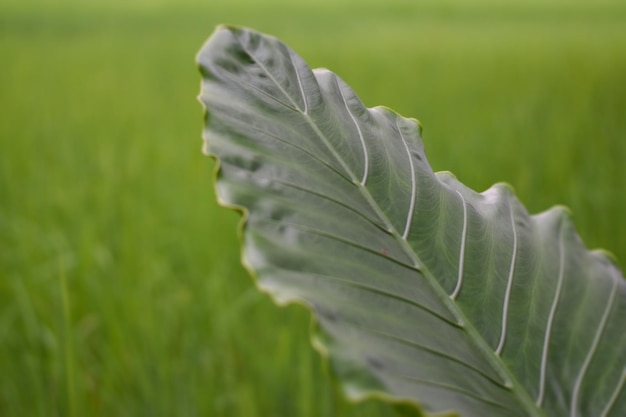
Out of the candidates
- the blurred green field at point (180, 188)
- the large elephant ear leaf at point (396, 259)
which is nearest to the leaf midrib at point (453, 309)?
the large elephant ear leaf at point (396, 259)

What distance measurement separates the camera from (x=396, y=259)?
0.74 ft

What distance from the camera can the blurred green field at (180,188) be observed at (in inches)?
38.9

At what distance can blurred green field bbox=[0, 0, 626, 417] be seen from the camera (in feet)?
3.24

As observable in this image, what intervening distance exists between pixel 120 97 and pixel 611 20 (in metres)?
2.39

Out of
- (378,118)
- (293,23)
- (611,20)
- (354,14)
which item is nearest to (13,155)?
(378,118)

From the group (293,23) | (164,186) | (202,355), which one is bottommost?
(202,355)

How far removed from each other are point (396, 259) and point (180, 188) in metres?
1.46

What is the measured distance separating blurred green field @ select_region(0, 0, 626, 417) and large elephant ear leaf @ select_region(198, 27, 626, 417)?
38cm

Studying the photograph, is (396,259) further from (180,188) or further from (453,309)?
(180,188)

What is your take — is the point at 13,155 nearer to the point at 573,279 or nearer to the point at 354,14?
the point at 573,279

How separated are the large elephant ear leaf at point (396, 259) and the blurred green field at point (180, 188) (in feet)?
1.25

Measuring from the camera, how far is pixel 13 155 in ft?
6.20

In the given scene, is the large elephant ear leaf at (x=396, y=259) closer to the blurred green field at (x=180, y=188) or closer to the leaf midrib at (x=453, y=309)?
Result: the leaf midrib at (x=453, y=309)

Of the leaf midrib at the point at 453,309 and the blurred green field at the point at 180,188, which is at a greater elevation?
the leaf midrib at the point at 453,309
